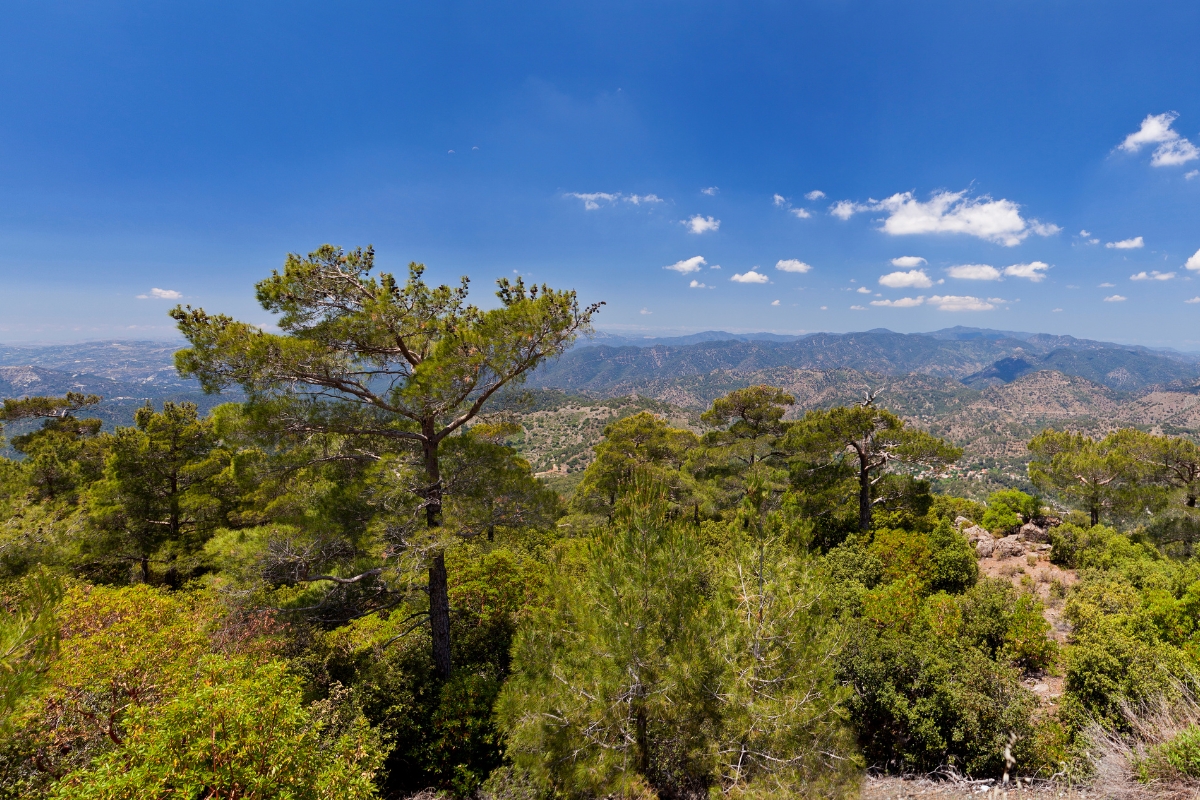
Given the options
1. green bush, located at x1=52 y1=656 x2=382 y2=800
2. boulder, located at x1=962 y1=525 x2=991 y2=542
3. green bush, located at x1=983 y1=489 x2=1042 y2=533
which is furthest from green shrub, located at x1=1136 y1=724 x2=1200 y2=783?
green bush, located at x1=983 y1=489 x2=1042 y2=533

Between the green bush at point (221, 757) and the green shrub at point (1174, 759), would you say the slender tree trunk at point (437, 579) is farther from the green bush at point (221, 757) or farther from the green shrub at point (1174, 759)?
the green shrub at point (1174, 759)

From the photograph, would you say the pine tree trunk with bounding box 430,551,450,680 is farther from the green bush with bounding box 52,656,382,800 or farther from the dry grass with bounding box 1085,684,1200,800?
the dry grass with bounding box 1085,684,1200,800

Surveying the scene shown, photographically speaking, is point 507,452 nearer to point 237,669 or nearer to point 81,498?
point 237,669

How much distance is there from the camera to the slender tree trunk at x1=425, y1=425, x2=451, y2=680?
27.1ft

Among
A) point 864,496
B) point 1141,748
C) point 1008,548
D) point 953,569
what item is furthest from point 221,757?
point 1008,548

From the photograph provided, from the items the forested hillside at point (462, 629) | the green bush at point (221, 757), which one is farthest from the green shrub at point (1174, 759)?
the green bush at point (221, 757)

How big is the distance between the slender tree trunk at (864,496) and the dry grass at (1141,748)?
1048 centimetres

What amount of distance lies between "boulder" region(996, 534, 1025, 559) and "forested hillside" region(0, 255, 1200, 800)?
4.48m

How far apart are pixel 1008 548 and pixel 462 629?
20.4 meters

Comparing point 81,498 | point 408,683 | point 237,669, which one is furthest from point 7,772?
point 81,498

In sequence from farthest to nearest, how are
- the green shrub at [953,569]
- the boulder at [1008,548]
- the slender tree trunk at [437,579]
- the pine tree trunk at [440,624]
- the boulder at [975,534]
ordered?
the boulder at [975,534] → the boulder at [1008,548] → the green shrub at [953,569] → the pine tree trunk at [440,624] → the slender tree trunk at [437,579]

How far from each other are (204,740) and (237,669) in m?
1.68

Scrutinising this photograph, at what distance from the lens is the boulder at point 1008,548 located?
16.6 metres

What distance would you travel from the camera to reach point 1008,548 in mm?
16688
